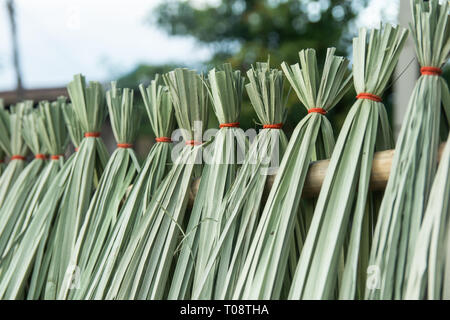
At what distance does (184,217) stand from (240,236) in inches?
5.8

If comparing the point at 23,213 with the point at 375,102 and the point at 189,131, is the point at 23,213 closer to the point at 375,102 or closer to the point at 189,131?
the point at 189,131

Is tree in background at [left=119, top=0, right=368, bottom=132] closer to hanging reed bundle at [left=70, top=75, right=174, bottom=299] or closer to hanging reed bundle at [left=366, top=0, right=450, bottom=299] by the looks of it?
hanging reed bundle at [left=70, top=75, right=174, bottom=299]

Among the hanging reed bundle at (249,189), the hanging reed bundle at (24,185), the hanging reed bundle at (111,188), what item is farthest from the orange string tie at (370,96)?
the hanging reed bundle at (24,185)

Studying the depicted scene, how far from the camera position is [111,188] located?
3.02 feet

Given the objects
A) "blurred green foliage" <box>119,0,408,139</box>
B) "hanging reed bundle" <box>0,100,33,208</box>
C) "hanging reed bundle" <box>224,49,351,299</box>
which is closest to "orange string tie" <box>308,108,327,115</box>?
"hanging reed bundle" <box>224,49,351,299</box>

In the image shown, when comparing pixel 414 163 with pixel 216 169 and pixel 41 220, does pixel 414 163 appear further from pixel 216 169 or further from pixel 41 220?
pixel 41 220

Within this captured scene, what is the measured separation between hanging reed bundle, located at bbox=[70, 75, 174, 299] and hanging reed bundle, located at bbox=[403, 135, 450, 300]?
1.40 feet

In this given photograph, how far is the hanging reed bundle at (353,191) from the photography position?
635 mm

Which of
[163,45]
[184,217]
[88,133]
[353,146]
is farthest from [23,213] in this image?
[163,45]

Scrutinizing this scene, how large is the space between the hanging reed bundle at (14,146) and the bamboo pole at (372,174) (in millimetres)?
630

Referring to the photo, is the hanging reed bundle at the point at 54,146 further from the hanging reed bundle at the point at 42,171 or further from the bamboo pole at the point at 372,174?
the bamboo pole at the point at 372,174

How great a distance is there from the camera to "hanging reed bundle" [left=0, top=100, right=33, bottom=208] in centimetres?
112

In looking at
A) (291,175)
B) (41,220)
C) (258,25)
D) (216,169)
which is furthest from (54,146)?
(258,25)

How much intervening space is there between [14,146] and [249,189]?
2.12 feet
